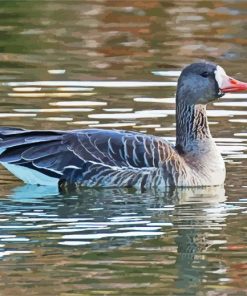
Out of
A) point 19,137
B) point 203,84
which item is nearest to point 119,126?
point 203,84

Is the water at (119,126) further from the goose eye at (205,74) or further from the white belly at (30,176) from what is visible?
the goose eye at (205,74)

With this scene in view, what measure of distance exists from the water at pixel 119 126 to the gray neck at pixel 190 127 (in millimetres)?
529

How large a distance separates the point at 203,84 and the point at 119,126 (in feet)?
6.73

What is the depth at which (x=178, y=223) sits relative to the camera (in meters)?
12.9

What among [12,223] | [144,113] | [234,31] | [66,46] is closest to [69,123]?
[144,113]

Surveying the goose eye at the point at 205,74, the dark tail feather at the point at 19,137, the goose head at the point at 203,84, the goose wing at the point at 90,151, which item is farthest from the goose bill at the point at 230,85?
the dark tail feather at the point at 19,137

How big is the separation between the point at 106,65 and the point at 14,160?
303 inches

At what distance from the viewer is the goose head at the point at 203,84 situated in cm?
1540

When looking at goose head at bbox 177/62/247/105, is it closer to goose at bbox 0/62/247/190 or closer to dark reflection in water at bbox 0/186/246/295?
goose at bbox 0/62/247/190

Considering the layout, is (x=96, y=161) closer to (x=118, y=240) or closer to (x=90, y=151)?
(x=90, y=151)

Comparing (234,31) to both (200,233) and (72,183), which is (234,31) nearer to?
(72,183)

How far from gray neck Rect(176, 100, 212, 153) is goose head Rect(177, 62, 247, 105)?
8 centimetres

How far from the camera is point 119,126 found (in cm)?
1723

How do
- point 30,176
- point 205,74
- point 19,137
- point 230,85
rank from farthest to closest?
1. point 205,74
2. point 230,85
3. point 30,176
4. point 19,137
